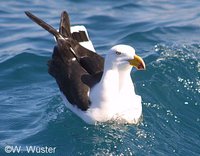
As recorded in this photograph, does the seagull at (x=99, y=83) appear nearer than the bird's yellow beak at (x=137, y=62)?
No

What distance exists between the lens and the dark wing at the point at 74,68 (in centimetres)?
865

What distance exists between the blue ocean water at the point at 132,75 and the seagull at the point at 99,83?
19cm

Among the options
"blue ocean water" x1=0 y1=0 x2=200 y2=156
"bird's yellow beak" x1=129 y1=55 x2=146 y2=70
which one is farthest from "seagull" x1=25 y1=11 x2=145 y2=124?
"blue ocean water" x1=0 y1=0 x2=200 y2=156

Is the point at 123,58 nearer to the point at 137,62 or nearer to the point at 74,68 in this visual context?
the point at 137,62

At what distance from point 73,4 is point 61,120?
5952 millimetres

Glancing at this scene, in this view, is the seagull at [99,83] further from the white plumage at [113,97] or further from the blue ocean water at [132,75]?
the blue ocean water at [132,75]

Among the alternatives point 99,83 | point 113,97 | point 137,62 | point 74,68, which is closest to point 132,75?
point 74,68

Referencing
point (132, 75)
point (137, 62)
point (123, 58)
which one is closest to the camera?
point (137, 62)

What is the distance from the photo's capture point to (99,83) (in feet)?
28.0

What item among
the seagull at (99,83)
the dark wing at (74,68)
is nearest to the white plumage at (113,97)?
the seagull at (99,83)

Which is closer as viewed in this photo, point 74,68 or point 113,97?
point 113,97

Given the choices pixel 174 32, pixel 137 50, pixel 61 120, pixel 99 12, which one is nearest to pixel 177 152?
pixel 61 120

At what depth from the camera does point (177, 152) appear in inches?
319

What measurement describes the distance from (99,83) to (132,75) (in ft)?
6.09
